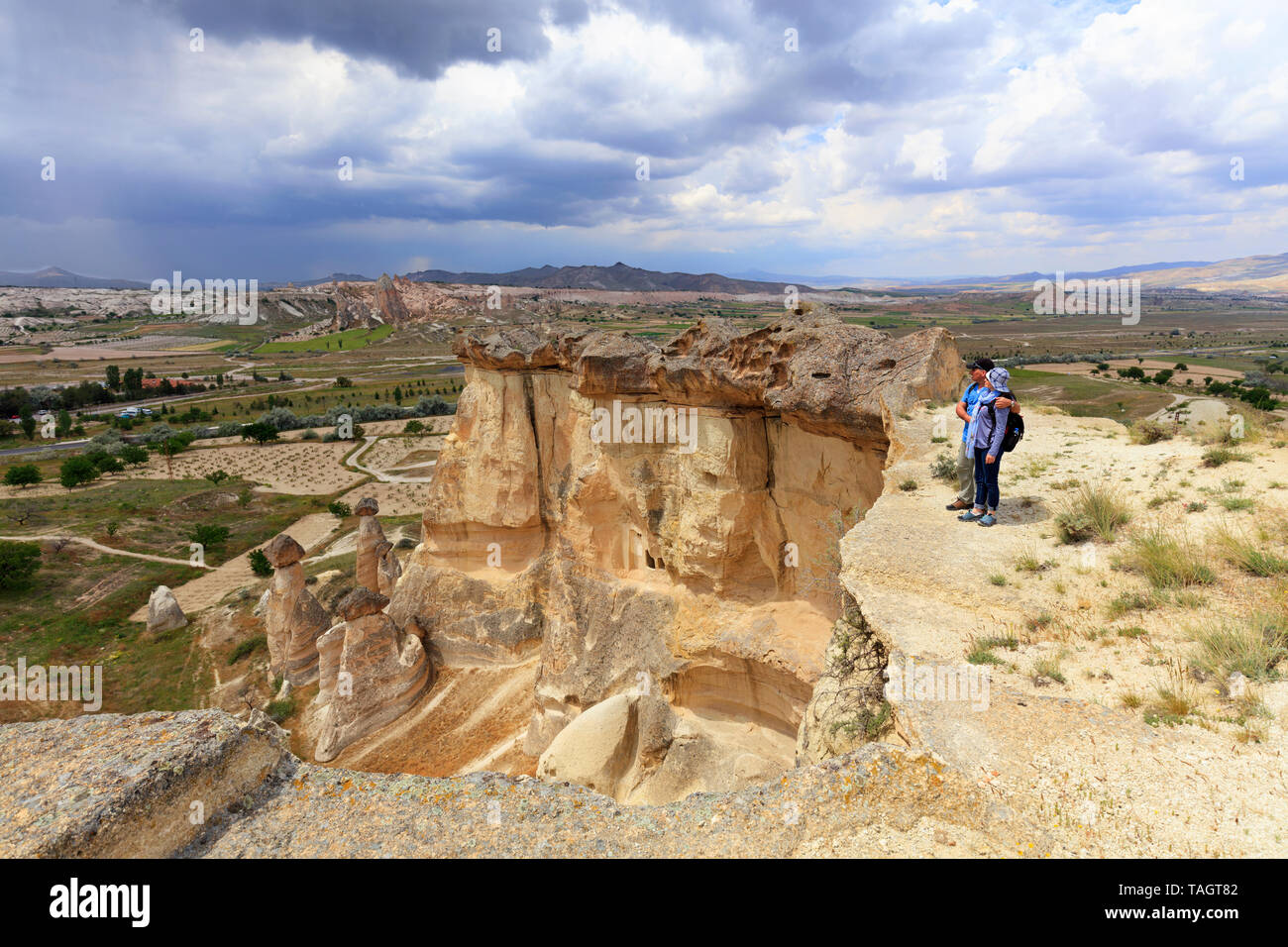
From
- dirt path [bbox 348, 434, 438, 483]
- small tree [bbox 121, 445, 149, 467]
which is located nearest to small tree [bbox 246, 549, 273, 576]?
dirt path [bbox 348, 434, 438, 483]

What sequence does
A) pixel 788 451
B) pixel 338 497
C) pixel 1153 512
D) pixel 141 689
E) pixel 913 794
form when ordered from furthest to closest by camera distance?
pixel 338 497
pixel 141 689
pixel 788 451
pixel 1153 512
pixel 913 794

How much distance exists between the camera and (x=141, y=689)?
19.9 m

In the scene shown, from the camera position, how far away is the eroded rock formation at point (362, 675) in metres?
15.4

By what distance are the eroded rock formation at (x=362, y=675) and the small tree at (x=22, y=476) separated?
41.7m

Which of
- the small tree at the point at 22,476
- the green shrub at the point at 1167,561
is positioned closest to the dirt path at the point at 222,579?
the small tree at the point at 22,476

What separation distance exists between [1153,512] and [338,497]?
144 feet

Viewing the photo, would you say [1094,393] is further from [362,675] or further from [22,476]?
[22,476]

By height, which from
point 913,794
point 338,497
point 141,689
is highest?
point 913,794

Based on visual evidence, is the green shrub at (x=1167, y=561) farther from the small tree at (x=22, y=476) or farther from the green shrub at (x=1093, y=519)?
the small tree at (x=22, y=476)

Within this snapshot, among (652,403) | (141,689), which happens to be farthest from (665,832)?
(141,689)

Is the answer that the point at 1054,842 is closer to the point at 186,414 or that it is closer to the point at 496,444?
the point at 496,444

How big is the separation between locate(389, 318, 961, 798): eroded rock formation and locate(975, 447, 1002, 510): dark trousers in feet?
8.59

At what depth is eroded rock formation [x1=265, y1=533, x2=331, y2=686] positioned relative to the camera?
18375 millimetres
